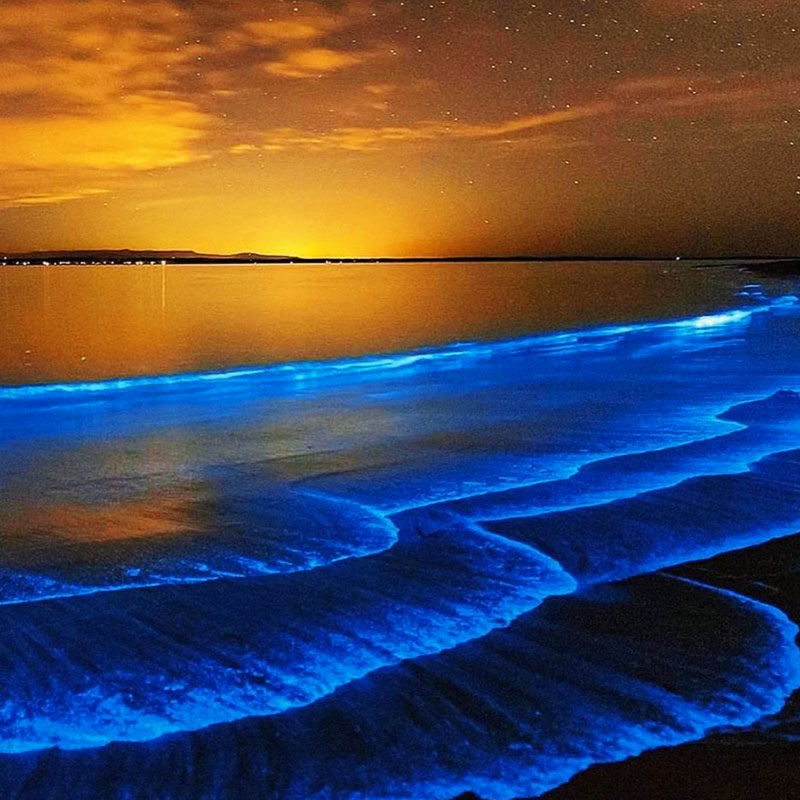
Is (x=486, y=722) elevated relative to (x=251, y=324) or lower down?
lower down

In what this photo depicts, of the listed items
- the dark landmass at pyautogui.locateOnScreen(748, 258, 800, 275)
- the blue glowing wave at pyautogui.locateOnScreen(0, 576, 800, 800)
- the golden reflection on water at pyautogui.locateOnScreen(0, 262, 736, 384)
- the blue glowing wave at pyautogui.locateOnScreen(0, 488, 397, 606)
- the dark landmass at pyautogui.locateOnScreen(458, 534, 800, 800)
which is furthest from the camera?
the dark landmass at pyautogui.locateOnScreen(748, 258, 800, 275)

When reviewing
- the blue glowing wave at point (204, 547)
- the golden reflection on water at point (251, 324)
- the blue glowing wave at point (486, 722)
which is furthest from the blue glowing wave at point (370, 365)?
the blue glowing wave at point (486, 722)

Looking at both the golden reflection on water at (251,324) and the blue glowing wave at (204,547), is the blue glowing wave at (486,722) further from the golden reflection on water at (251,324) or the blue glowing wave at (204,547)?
the golden reflection on water at (251,324)

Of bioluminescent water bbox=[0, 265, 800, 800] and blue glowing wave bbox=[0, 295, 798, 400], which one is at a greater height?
blue glowing wave bbox=[0, 295, 798, 400]

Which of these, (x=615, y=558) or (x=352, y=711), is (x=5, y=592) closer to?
(x=352, y=711)

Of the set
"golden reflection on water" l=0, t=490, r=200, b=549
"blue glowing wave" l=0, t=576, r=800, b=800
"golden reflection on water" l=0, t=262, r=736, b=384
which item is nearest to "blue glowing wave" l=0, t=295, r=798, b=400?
"golden reflection on water" l=0, t=262, r=736, b=384

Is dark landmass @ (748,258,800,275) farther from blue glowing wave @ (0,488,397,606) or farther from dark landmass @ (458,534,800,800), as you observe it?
dark landmass @ (458,534,800,800)

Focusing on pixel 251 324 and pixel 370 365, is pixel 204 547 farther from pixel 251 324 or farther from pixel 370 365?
pixel 251 324

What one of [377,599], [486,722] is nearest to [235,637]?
[377,599]
